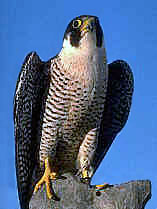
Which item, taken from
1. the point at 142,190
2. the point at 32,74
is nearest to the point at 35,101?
the point at 32,74

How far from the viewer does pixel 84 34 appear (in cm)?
311

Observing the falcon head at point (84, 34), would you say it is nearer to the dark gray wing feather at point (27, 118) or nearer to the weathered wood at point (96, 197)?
the dark gray wing feather at point (27, 118)

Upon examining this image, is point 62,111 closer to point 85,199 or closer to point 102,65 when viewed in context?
point 102,65

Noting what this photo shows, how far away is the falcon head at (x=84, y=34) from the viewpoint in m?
3.10

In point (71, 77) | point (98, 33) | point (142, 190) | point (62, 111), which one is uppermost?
point (98, 33)

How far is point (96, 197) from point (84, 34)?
1325 mm

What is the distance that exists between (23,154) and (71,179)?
0.74 metres

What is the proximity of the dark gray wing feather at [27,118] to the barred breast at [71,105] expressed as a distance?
5.9 inches

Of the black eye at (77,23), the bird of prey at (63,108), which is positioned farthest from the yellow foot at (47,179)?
the black eye at (77,23)

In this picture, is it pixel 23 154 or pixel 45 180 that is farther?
pixel 23 154

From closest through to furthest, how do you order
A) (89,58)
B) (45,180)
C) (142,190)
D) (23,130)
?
1. (142,190)
2. (45,180)
3. (89,58)
4. (23,130)

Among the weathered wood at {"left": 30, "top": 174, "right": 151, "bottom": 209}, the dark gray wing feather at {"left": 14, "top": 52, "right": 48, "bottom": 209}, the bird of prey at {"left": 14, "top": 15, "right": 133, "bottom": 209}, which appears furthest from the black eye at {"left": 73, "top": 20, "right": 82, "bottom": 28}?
the weathered wood at {"left": 30, "top": 174, "right": 151, "bottom": 209}

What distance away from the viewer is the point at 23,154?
3.31 m

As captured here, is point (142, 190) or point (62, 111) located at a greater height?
point (62, 111)
